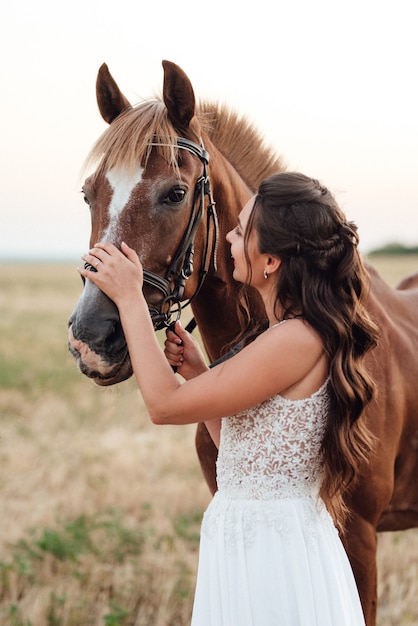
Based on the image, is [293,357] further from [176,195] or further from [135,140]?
[135,140]

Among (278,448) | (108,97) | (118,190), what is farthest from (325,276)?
(108,97)

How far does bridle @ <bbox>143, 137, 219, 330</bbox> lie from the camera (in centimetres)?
255

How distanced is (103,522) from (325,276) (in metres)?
3.80

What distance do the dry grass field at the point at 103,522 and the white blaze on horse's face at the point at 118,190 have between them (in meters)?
0.70

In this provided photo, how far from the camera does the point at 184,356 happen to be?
2.57m

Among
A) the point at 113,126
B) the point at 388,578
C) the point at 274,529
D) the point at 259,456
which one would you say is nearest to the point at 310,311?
the point at 259,456

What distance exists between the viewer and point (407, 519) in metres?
3.59

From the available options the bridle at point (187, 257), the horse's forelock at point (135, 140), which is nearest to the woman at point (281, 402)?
the bridle at point (187, 257)

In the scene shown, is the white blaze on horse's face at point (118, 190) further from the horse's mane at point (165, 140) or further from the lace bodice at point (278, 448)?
the lace bodice at point (278, 448)

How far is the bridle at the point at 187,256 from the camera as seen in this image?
255 centimetres

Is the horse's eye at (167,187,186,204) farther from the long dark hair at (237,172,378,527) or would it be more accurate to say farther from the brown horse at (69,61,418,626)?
the long dark hair at (237,172,378,527)

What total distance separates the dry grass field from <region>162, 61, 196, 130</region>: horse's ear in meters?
1.11

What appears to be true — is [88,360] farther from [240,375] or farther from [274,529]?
[274,529]

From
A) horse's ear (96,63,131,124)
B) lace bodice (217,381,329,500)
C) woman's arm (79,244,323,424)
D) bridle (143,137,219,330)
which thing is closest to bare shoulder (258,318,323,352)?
woman's arm (79,244,323,424)
